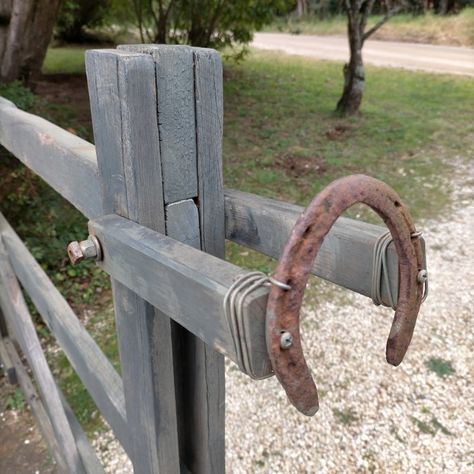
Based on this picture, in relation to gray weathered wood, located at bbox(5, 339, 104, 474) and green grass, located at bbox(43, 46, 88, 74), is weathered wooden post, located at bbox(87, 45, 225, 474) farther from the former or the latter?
green grass, located at bbox(43, 46, 88, 74)

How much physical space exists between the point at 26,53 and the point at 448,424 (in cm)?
449

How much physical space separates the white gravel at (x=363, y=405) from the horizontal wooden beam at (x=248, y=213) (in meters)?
2.00

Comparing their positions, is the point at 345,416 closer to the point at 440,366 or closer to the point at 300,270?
the point at 440,366

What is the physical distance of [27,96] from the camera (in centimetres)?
407

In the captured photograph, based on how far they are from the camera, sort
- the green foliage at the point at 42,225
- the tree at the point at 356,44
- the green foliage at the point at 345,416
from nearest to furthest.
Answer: the green foliage at the point at 345,416 → the green foliage at the point at 42,225 → the tree at the point at 356,44

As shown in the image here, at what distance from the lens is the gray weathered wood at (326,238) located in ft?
2.79

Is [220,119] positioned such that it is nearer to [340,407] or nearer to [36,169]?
[36,169]

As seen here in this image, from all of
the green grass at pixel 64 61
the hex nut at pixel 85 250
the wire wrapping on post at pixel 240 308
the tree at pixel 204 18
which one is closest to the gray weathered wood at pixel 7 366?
the hex nut at pixel 85 250

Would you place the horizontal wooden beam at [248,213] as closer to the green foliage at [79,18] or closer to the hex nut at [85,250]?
the hex nut at [85,250]

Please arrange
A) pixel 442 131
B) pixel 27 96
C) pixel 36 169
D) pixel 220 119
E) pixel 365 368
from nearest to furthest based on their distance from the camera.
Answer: pixel 220 119 → pixel 36 169 → pixel 365 368 → pixel 27 96 → pixel 442 131

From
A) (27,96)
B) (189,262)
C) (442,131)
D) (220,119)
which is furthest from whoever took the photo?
(442,131)

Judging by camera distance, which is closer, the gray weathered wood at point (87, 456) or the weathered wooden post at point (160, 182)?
the weathered wooden post at point (160, 182)

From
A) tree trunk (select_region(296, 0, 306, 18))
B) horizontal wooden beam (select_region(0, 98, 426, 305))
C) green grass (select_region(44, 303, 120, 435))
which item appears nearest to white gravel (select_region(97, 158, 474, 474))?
green grass (select_region(44, 303, 120, 435))

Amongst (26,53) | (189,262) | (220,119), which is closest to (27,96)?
(26,53)
